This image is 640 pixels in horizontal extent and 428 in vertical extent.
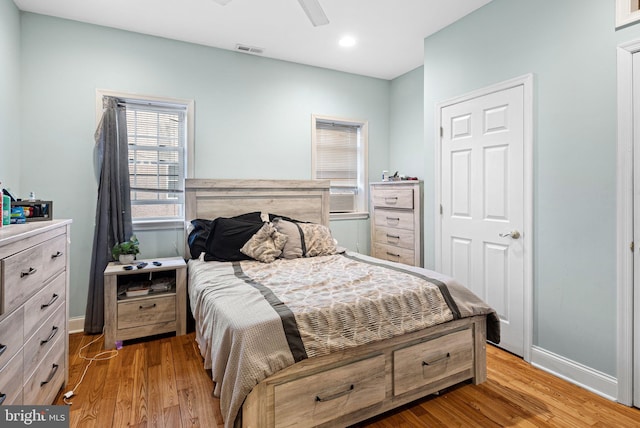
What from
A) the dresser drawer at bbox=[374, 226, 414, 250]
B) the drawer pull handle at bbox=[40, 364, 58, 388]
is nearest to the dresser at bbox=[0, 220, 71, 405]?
the drawer pull handle at bbox=[40, 364, 58, 388]

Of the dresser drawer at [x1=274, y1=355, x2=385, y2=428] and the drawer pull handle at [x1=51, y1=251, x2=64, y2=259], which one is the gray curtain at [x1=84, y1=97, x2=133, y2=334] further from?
the dresser drawer at [x1=274, y1=355, x2=385, y2=428]

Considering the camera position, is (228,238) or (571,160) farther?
(228,238)

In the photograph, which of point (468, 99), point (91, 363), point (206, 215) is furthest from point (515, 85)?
point (91, 363)

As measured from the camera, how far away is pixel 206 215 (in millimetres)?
3410

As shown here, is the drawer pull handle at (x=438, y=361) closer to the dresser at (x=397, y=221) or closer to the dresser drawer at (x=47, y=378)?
the dresser at (x=397, y=221)

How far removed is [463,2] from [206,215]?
3.00m

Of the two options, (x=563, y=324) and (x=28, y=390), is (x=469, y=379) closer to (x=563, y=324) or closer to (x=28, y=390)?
(x=563, y=324)

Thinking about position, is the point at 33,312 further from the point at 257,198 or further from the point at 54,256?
the point at 257,198

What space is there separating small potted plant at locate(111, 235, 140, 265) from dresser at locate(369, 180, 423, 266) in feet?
8.85

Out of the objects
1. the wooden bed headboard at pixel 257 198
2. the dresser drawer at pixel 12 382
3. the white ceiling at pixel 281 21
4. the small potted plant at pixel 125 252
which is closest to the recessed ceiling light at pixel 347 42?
the white ceiling at pixel 281 21

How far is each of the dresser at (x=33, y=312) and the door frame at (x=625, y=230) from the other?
10.1 feet

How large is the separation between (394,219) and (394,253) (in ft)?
1.33

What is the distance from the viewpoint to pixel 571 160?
7.32 ft

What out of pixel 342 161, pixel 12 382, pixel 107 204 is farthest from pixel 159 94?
pixel 12 382
